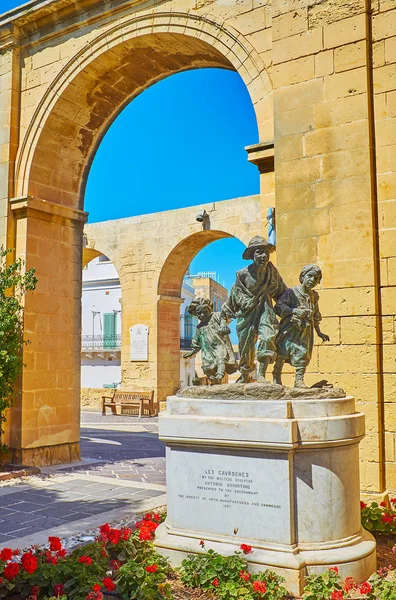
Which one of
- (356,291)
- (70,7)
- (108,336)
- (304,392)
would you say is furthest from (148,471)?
(108,336)

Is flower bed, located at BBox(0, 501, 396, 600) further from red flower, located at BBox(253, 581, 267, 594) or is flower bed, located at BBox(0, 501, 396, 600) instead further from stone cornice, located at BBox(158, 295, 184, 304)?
stone cornice, located at BBox(158, 295, 184, 304)

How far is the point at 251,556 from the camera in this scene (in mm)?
3547

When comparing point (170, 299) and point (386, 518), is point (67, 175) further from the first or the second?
point (170, 299)

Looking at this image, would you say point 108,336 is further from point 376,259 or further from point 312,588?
point 312,588

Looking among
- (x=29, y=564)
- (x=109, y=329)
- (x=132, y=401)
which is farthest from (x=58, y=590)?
(x=109, y=329)

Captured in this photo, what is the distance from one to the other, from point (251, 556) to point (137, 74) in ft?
22.8

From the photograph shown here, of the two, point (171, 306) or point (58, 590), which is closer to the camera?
point (58, 590)

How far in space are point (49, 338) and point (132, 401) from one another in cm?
791

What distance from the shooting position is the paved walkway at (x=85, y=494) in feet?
16.5

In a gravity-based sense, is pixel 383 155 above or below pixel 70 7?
below

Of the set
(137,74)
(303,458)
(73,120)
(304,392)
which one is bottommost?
(303,458)

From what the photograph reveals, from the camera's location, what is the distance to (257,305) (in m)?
4.14

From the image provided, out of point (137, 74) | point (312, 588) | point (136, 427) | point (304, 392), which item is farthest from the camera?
point (136, 427)

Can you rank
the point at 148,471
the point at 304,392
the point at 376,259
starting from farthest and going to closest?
the point at 148,471 → the point at 376,259 → the point at 304,392
